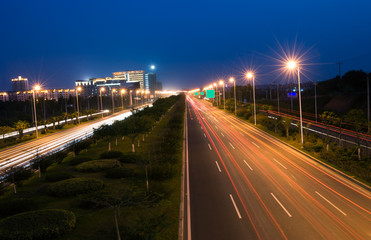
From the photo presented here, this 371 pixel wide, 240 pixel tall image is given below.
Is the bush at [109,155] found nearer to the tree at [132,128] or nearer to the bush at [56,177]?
the tree at [132,128]

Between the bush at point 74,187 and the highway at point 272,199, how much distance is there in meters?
6.31

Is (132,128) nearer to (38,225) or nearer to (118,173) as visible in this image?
(118,173)

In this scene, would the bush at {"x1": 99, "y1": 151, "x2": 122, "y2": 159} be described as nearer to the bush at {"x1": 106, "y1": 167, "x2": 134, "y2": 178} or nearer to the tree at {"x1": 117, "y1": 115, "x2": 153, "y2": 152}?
the tree at {"x1": 117, "y1": 115, "x2": 153, "y2": 152}

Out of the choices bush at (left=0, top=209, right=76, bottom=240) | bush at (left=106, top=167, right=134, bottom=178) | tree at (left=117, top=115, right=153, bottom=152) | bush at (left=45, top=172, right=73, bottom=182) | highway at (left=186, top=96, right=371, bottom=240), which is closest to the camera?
Answer: bush at (left=0, top=209, right=76, bottom=240)

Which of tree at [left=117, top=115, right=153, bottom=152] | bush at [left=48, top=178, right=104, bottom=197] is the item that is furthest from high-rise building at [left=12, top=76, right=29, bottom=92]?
bush at [left=48, top=178, right=104, bottom=197]

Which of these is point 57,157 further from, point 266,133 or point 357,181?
point 266,133

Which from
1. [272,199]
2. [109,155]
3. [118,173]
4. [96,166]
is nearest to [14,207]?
[118,173]

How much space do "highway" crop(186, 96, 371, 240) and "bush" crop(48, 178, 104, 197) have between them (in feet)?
20.7

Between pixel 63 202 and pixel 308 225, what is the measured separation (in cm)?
1375

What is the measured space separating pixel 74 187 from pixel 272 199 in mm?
12555

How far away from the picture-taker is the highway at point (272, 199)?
12.9 m

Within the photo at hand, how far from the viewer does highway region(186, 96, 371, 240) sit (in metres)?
12.9

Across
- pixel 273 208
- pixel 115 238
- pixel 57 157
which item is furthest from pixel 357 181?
pixel 57 157

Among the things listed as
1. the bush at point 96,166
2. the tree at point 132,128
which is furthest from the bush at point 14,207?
the tree at point 132,128
